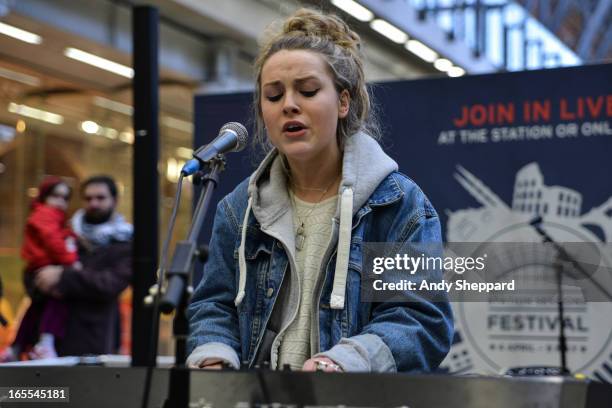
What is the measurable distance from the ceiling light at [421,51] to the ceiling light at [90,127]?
12.6 ft

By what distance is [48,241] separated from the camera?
611 cm

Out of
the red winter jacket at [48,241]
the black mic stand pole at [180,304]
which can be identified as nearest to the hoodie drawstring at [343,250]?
the black mic stand pole at [180,304]

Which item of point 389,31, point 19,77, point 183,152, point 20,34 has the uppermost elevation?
point 389,31

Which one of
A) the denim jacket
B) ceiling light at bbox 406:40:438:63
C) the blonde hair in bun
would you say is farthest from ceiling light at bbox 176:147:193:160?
the denim jacket

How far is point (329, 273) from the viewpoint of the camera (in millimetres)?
2414

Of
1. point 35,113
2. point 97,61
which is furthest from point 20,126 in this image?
point 97,61

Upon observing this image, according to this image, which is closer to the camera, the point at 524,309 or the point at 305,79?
the point at 305,79

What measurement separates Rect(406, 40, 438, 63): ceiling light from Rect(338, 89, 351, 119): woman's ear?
10.1 meters

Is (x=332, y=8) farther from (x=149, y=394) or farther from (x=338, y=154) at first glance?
(x=149, y=394)

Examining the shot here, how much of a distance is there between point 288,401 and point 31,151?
938 cm

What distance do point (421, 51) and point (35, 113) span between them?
16.1 feet

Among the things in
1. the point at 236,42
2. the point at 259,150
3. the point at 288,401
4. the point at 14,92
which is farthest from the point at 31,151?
the point at 288,401

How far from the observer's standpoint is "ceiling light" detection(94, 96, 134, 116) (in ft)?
38.1

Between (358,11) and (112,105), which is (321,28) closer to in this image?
(358,11)
